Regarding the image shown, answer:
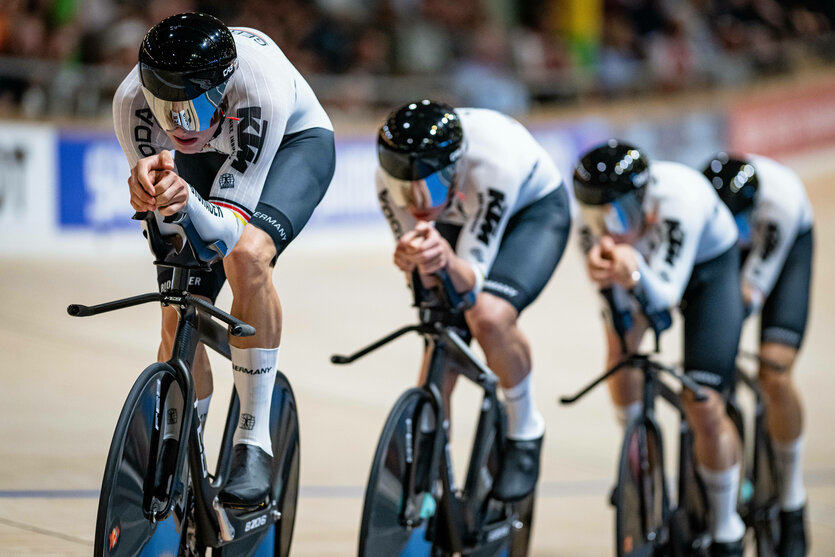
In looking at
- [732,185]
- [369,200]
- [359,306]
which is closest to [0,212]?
[359,306]

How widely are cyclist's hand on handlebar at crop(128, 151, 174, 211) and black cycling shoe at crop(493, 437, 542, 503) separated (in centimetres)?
173

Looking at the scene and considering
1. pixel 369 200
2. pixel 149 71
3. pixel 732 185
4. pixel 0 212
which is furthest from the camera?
pixel 369 200

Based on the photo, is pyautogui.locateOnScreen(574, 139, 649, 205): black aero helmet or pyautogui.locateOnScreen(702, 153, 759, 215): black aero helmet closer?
pyautogui.locateOnScreen(574, 139, 649, 205): black aero helmet

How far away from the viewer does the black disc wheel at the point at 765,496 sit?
200 inches

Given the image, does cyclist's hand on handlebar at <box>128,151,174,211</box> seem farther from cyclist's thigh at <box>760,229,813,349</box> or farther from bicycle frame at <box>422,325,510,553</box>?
cyclist's thigh at <box>760,229,813,349</box>

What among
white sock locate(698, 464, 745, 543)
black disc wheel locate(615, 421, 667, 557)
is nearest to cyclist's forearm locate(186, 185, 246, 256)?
black disc wheel locate(615, 421, 667, 557)

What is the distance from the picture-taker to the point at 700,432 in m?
4.52

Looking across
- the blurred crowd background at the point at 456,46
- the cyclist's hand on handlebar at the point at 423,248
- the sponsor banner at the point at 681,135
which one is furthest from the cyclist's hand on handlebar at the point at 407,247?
the sponsor banner at the point at 681,135

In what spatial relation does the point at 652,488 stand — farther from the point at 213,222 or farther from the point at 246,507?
the point at 213,222

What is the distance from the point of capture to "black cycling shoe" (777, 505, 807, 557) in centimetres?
503

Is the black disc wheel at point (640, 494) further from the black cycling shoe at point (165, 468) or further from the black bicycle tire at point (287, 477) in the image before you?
the black cycling shoe at point (165, 468)

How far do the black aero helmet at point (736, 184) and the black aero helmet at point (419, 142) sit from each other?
67.5 inches

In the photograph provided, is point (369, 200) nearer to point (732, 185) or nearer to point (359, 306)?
point (359, 306)

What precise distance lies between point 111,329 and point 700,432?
4.09 meters
